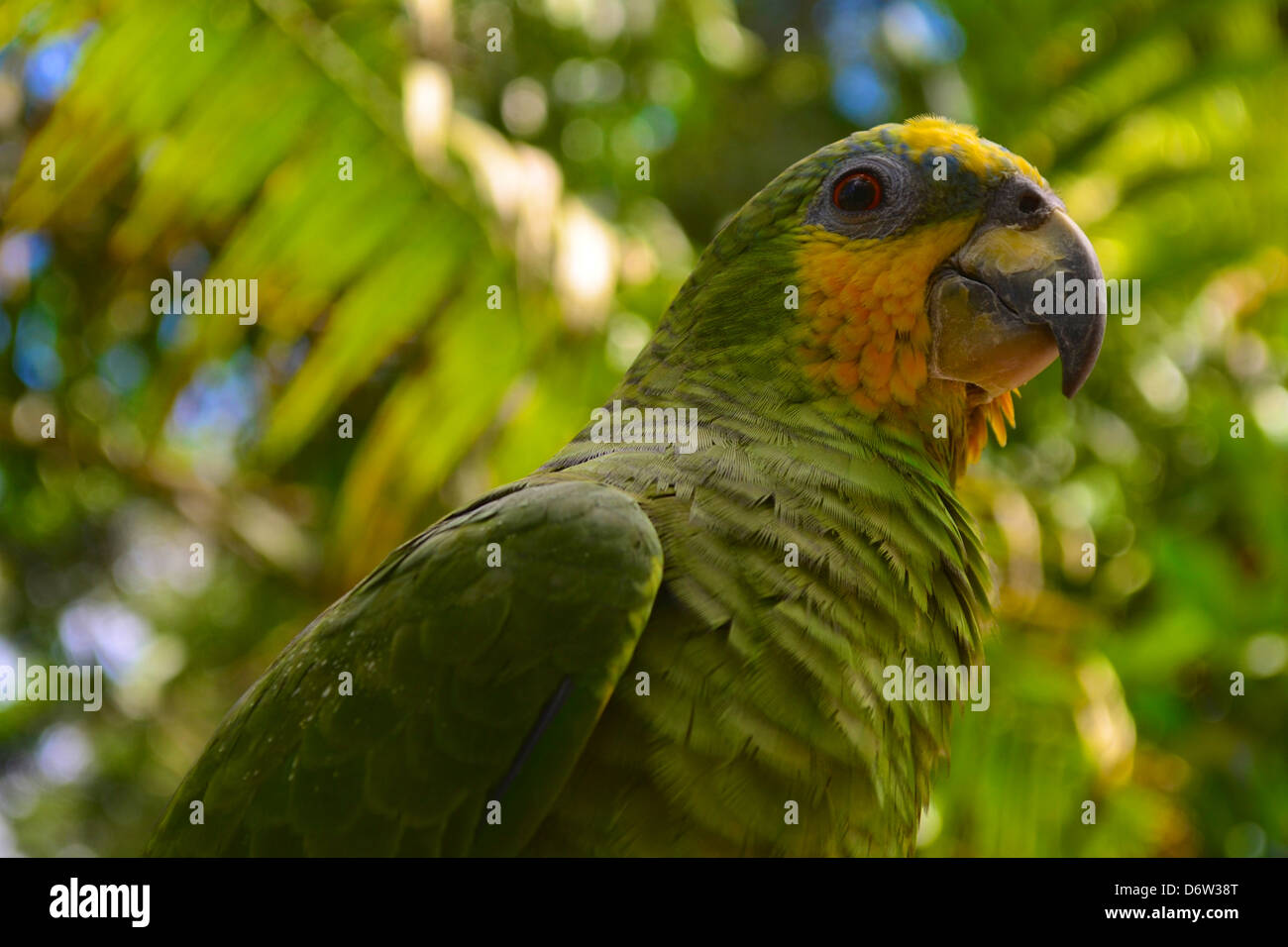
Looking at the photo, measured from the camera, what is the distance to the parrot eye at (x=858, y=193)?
1880mm

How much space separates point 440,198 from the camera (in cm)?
301

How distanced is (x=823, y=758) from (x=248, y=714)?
2.93 ft

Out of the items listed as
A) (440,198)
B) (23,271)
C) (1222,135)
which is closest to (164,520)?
(23,271)

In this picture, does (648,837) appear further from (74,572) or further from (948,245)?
(74,572)

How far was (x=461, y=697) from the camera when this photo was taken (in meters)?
1.54
